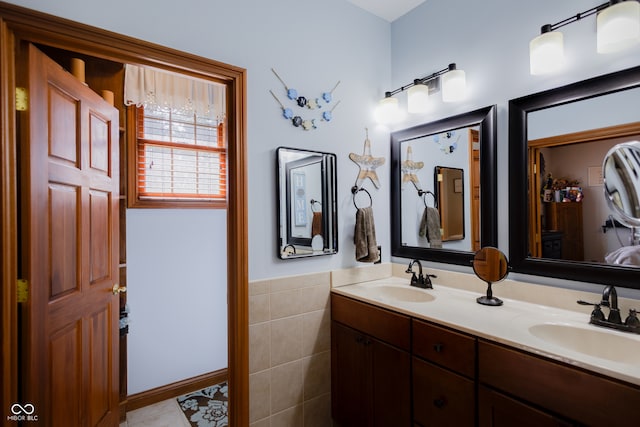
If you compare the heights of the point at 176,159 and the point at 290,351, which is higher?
the point at 176,159

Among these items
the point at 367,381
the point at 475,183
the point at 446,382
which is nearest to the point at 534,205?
the point at 475,183

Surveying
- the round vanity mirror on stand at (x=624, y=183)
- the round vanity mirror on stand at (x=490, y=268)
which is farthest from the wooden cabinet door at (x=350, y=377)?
the round vanity mirror on stand at (x=624, y=183)

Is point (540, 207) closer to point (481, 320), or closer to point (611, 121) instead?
point (611, 121)

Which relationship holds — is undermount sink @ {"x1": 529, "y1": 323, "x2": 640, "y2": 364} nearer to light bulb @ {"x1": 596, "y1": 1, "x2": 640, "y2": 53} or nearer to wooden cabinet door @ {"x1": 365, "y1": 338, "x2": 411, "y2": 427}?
wooden cabinet door @ {"x1": 365, "y1": 338, "x2": 411, "y2": 427}

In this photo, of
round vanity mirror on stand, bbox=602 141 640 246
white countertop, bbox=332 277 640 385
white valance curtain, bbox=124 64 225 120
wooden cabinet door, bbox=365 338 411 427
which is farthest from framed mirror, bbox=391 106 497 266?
white valance curtain, bbox=124 64 225 120

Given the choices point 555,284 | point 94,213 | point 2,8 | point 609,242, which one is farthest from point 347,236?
point 2,8

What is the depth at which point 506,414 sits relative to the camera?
1.17 meters

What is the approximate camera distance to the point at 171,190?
2.59m

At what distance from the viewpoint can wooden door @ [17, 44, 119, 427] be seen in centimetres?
128

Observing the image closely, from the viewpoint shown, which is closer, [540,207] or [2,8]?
[2,8]

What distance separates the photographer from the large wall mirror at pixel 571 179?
4.45ft

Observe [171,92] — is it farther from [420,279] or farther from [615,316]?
[615,316]

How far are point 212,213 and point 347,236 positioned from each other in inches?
48.9

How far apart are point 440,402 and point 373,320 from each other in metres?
0.46
